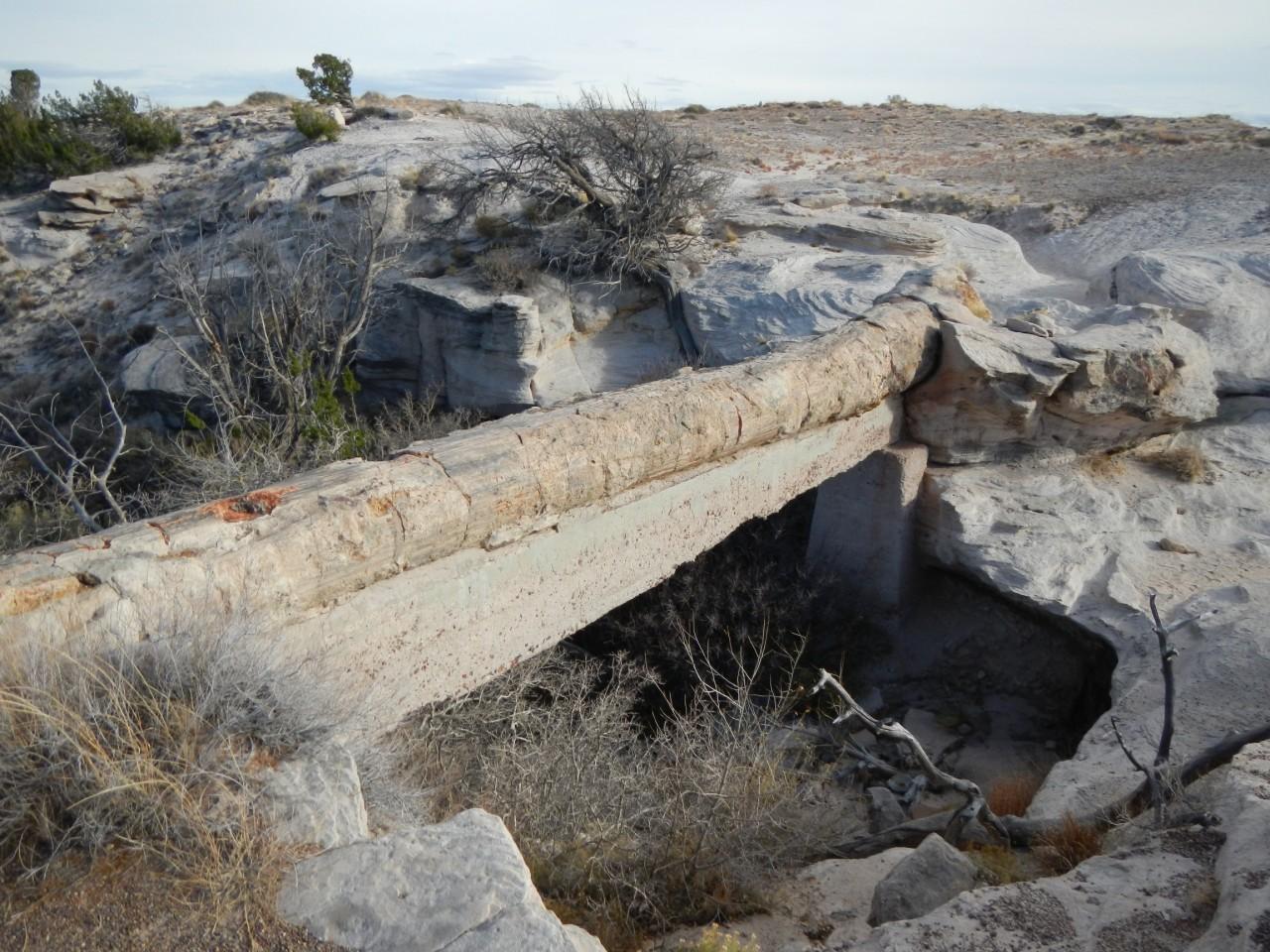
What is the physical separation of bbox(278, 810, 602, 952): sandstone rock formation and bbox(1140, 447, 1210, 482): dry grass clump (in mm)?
5994

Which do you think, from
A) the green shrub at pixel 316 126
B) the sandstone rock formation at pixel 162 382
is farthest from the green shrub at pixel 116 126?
the sandstone rock formation at pixel 162 382

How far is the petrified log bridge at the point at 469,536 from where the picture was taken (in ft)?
9.96

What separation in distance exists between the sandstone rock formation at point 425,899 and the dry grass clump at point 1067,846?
7.50 feet

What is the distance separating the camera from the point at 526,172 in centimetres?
1419

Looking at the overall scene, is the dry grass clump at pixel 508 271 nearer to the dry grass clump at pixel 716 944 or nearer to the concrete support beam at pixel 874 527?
the concrete support beam at pixel 874 527

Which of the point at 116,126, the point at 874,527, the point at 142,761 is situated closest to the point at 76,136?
the point at 116,126

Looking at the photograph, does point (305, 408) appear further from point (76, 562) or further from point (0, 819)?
point (0, 819)

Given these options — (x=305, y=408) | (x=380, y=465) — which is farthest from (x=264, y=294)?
(x=380, y=465)

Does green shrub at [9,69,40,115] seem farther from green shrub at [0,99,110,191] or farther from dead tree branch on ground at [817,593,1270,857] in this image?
dead tree branch on ground at [817,593,1270,857]

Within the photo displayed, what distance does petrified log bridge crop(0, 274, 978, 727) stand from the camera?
3037 millimetres

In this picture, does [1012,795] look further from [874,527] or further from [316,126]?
[316,126]

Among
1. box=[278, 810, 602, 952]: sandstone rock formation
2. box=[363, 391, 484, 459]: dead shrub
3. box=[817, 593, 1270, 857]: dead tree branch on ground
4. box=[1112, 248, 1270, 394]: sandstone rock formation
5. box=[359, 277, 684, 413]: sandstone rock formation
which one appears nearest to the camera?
box=[278, 810, 602, 952]: sandstone rock formation

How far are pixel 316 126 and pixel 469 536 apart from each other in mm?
17131

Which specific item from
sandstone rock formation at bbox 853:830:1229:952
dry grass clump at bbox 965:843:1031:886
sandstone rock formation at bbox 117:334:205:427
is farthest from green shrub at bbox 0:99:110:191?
sandstone rock formation at bbox 853:830:1229:952
